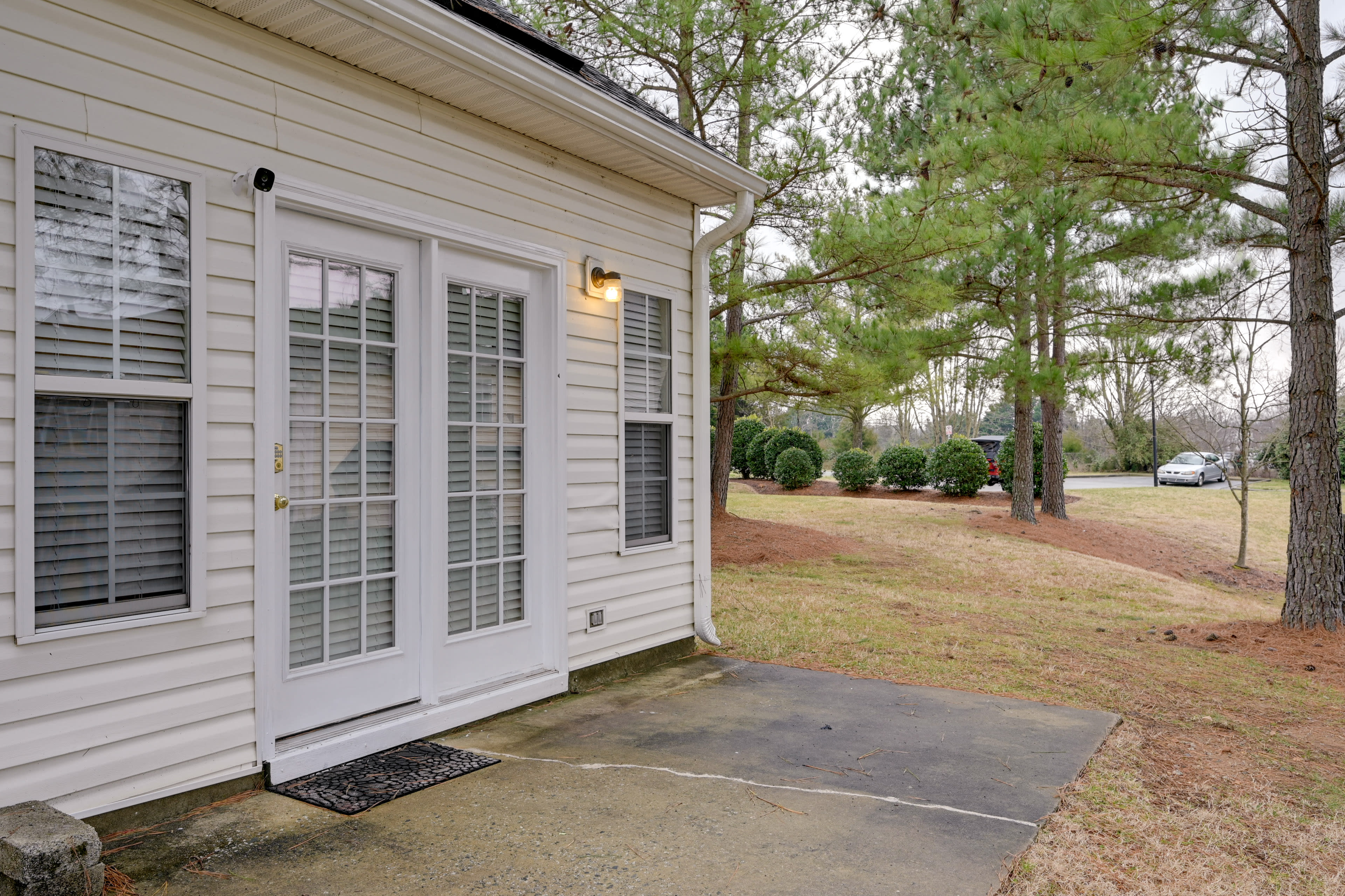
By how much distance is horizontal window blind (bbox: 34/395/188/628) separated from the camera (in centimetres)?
263

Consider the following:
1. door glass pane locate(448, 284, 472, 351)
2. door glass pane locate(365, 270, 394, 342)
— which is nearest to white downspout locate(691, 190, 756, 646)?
door glass pane locate(448, 284, 472, 351)

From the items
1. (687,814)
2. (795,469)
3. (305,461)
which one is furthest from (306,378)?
(795,469)

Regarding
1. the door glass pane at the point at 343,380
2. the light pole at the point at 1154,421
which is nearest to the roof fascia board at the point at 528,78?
the door glass pane at the point at 343,380

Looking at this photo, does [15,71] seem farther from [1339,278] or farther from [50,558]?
[1339,278]

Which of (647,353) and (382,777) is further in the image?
(647,353)

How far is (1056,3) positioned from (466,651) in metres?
6.34

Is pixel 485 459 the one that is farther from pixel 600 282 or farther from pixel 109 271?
pixel 109 271

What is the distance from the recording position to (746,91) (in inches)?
380

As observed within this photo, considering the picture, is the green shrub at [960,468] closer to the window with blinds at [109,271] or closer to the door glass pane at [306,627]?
the door glass pane at [306,627]

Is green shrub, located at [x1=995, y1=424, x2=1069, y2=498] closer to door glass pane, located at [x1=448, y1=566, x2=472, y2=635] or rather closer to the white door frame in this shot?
the white door frame

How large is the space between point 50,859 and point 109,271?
168cm

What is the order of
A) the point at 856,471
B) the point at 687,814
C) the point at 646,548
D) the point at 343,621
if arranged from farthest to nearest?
the point at 856,471 → the point at 646,548 → the point at 343,621 → the point at 687,814

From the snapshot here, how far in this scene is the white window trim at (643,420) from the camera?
16.1 ft

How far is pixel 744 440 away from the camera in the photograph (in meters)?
23.6
